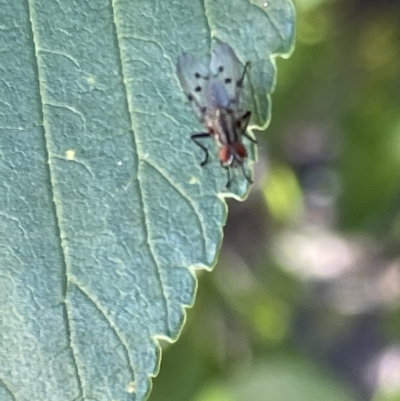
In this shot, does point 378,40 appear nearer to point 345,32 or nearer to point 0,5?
point 345,32

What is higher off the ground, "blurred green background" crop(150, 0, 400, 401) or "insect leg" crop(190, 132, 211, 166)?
"insect leg" crop(190, 132, 211, 166)

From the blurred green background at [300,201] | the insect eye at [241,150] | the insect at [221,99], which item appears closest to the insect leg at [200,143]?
the insect at [221,99]

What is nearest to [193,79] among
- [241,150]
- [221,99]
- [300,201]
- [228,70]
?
[228,70]

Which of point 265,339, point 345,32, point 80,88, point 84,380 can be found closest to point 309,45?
point 345,32

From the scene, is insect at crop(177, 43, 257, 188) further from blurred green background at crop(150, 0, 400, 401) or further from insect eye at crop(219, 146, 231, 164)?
blurred green background at crop(150, 0, 400, 401)

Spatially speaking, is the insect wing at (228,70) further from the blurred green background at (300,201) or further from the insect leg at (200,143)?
the blurred green background at (300,201)

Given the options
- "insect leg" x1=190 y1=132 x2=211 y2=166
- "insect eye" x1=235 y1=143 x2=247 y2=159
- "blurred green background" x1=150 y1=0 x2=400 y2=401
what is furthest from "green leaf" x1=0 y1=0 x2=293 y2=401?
"blurred green background" x1=150 y1=0 x2=400 y2=401

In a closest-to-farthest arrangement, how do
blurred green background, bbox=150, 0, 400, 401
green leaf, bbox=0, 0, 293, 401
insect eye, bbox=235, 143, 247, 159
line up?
green leaf, bbox=0, 0, 293, 401 < insect eye, bbox=235, 143, 247, 159 < blurred green background, bbox=150, 0, 400, 401
